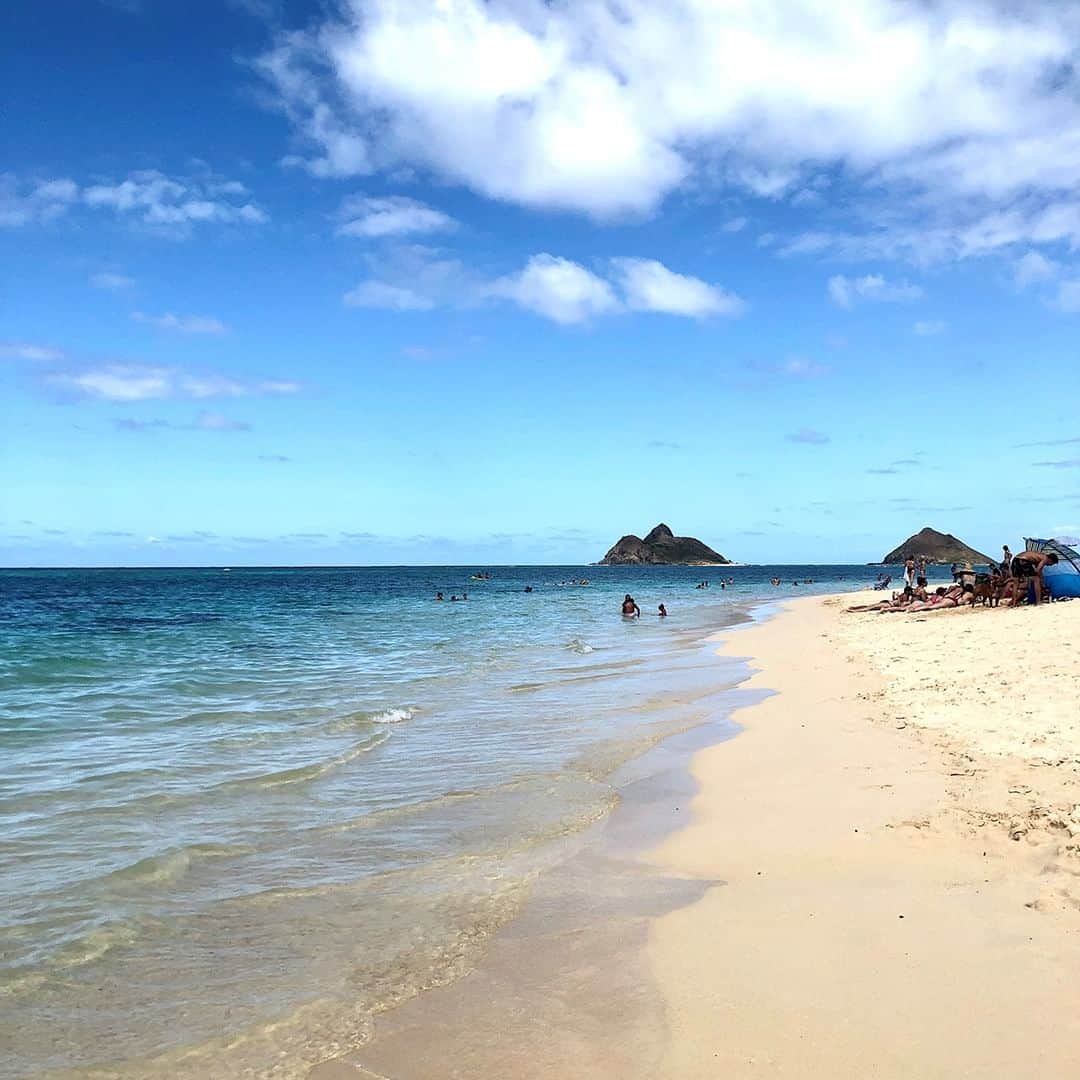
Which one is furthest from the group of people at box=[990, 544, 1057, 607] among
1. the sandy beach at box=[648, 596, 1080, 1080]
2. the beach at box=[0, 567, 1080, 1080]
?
the sandy beach at box=[648, 596, 1080, 1080]

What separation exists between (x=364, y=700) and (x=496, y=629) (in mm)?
18411

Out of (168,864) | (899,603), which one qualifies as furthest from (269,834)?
(899,603)

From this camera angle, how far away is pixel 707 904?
6230 mm

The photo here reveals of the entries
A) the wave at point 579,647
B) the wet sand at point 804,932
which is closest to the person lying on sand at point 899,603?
the wave at point 579,647

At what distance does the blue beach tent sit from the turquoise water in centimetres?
1761

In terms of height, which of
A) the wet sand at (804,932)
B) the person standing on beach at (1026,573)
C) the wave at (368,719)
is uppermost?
the person standing on beach at (1026,573)

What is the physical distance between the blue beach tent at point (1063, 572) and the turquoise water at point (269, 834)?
1761cm

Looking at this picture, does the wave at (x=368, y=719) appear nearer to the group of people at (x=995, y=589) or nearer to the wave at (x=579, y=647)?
the wave at (x=579, y=647)

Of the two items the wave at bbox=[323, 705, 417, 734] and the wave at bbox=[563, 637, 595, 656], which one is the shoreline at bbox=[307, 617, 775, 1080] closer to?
the wave at bbox=[323, 705, 417, 734]

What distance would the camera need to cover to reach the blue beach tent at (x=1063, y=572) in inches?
1211

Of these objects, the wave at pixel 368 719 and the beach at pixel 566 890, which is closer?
the beach at pixel 566 890

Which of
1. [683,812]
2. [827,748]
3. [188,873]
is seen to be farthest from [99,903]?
[827,748]

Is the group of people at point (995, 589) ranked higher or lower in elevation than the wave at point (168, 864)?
higher

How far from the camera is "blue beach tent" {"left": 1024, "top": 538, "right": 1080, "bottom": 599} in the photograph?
30766mm
